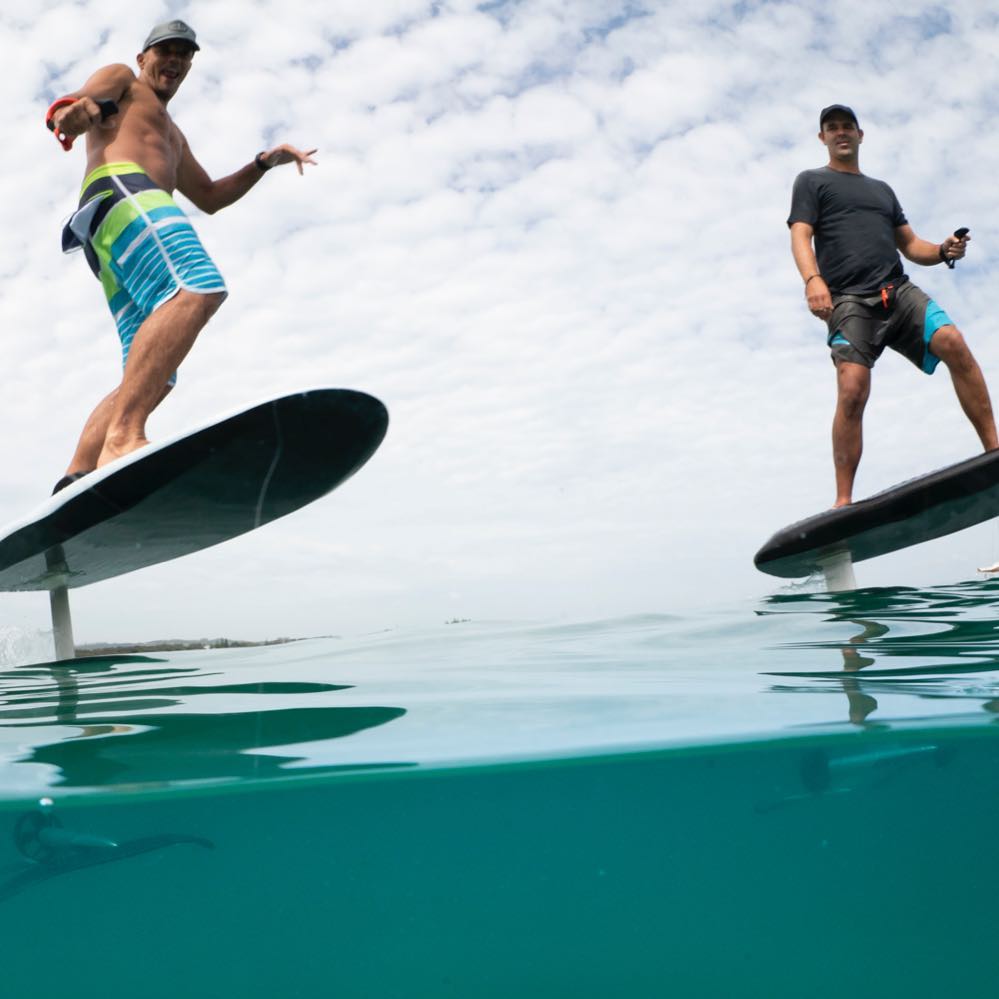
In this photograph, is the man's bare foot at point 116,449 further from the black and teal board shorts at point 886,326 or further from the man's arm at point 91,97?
the black and teal board shorts at point 886,326

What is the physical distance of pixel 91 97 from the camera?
4176 mm

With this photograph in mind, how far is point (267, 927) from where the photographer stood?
8.45ft

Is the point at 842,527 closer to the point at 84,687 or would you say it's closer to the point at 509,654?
the point at 509,654

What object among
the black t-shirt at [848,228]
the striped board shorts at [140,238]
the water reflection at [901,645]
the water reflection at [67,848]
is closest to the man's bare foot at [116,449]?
the striped board shorts at [140,238]

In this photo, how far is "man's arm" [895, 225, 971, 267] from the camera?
551 centimetres

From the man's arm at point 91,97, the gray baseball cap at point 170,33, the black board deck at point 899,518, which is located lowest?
the black board deck at point 899,518

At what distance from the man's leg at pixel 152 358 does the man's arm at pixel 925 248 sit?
375 cm

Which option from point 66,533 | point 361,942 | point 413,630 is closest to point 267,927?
point 361,942

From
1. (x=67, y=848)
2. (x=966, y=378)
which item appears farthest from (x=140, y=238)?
(x=966, y=378)

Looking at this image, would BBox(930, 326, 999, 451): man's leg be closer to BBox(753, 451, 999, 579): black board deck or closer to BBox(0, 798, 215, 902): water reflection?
BBox(753, 451, 999, 579): black board deck

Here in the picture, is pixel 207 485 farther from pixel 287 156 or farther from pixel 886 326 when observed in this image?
pixel 886 326

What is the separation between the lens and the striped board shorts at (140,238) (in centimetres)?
421

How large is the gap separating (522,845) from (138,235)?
2.85 meters

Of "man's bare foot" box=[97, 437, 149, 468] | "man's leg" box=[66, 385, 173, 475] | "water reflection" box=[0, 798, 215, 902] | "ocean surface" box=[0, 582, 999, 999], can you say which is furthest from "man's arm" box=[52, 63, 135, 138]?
"water reflection" box=[0, 798, 215, 902]
